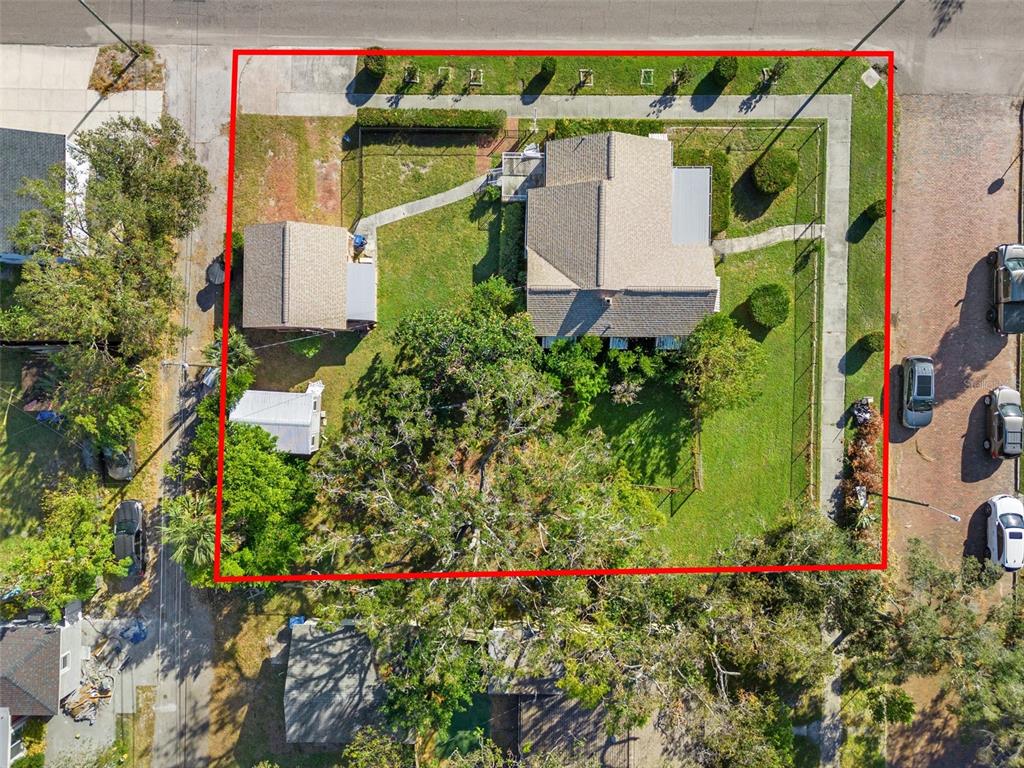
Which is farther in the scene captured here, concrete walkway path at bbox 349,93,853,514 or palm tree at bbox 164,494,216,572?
concrete walkway path at bbox 349,93,853,514

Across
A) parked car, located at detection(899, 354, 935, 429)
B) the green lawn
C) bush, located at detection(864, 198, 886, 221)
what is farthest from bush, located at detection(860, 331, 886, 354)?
the green lawn

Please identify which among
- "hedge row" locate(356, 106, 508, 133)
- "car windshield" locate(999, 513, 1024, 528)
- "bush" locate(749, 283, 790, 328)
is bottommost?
"car windshield" locate(999, 513, 1024, 528)

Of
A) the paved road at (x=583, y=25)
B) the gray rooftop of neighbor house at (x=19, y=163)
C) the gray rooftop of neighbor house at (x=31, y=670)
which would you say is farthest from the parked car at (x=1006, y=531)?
the gray rooftop of neighbor house at (x=19, y=163)

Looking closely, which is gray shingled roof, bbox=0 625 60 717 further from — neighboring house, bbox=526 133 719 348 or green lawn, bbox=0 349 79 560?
neighboring house, bbox=526 133 719 348

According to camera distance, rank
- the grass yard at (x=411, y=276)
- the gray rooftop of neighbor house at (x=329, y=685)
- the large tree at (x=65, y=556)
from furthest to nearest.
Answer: the grass yard at (x=411, y=276)
the gray rooftop of neighbor house at (x=329, y=685)
the large tree at (x=65, y=556)

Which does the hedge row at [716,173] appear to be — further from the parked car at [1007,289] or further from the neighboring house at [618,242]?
the parked car at [1007,289]
